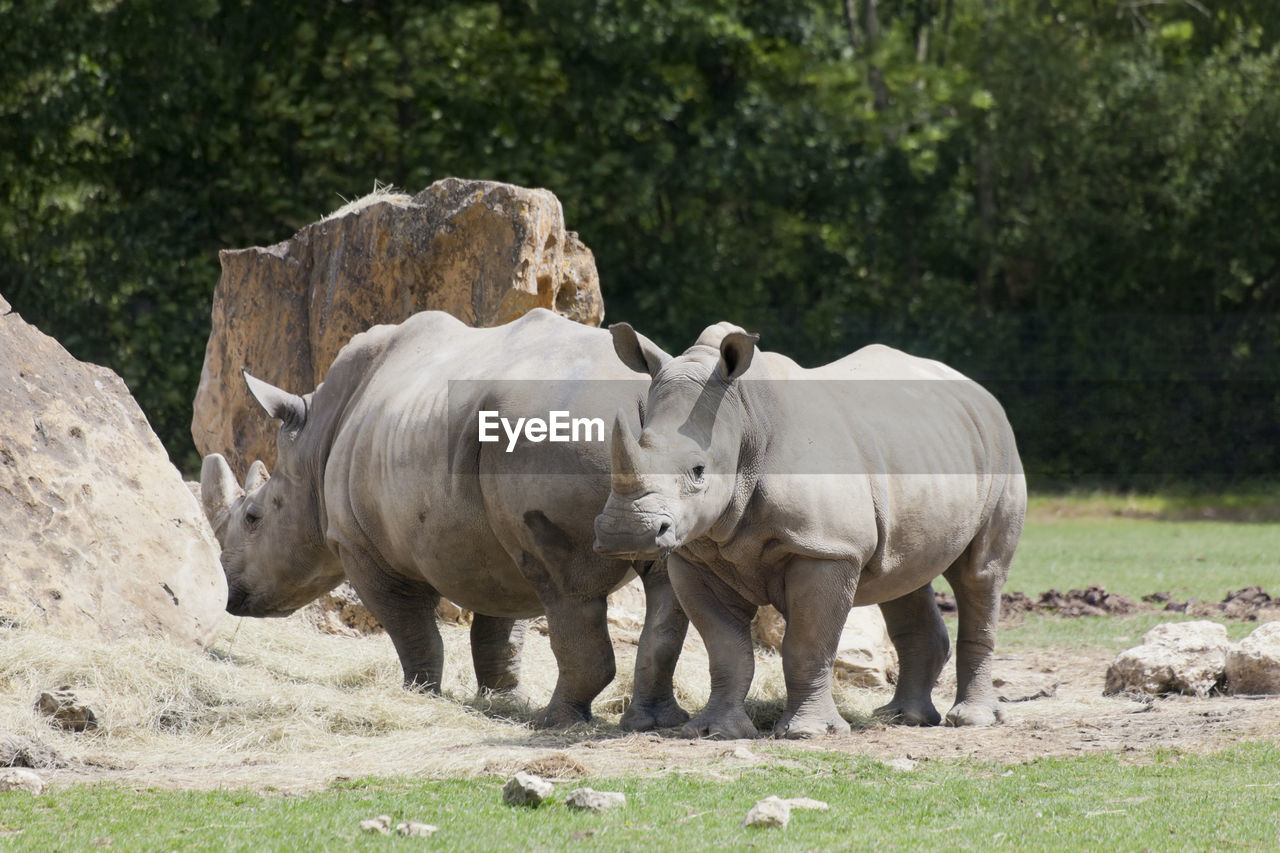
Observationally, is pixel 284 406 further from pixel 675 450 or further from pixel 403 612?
pixel 675 450

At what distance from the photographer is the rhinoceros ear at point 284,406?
821 centimetres

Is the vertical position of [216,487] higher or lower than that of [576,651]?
higher

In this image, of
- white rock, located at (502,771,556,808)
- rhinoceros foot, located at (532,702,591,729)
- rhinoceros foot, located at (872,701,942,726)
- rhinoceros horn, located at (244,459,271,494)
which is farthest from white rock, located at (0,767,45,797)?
rhinoceros foot, located at (872,701,942,726)

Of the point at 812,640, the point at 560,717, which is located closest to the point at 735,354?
the point at 812,640

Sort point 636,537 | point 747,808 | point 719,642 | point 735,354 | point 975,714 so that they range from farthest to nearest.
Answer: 1. point 975,714
2. point 719,642
3. point 735,354
4. point 636,537
5. point 747,808

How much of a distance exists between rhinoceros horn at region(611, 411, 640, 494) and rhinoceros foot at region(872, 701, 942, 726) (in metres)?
2.26

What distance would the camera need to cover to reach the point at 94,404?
27.7 ft

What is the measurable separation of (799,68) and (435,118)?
514 centimetres

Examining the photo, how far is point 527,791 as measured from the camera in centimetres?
510

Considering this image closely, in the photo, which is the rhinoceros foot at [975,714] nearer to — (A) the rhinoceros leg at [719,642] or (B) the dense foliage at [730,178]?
(A) the rhinoceros leg at [719,642]

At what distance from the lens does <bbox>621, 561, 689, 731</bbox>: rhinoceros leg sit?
6.77 m

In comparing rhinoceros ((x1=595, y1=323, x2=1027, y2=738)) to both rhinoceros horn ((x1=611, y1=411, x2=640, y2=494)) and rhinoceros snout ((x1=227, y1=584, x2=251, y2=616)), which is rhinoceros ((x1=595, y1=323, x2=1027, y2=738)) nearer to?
rhinoceros horn ((x1=611, y1=411, x2=640, y2=494))

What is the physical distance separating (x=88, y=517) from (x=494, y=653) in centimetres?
200

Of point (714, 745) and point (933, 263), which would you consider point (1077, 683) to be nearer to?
point (714, 745)
